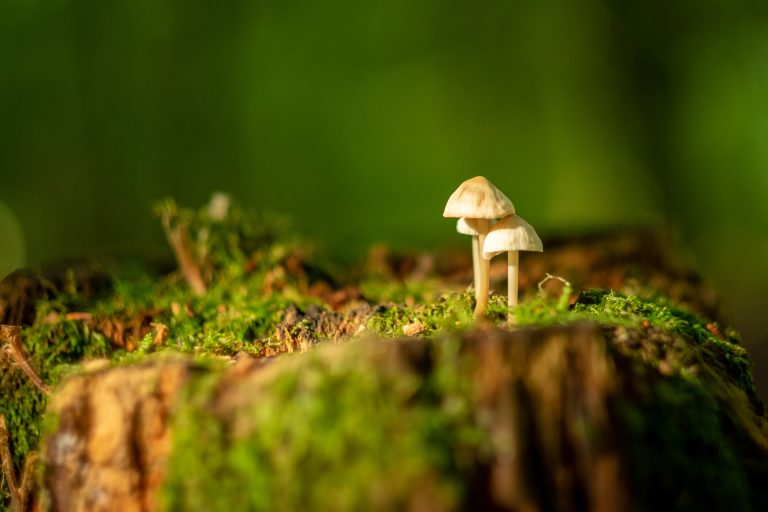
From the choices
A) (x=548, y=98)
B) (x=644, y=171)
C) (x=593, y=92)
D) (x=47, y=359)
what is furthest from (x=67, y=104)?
(x=644, y=171)

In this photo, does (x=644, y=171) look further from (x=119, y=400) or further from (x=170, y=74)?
(x=119, y=400)

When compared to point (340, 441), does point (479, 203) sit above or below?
above

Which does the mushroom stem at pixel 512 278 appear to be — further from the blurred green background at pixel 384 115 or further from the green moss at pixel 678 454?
the blurred green background at pixel 384 115

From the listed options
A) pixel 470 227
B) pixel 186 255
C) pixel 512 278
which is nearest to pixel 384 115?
pixel 186 255

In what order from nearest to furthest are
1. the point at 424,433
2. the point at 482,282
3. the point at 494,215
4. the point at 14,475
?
the point at 424,433, the point at 494,215, the point at 482,282, the point at 14,475

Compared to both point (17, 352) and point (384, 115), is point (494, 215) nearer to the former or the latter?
point (17, 352)

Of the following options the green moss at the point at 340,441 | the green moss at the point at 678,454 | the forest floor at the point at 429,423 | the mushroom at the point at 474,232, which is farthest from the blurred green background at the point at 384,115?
the green moss at the point at 340,441
